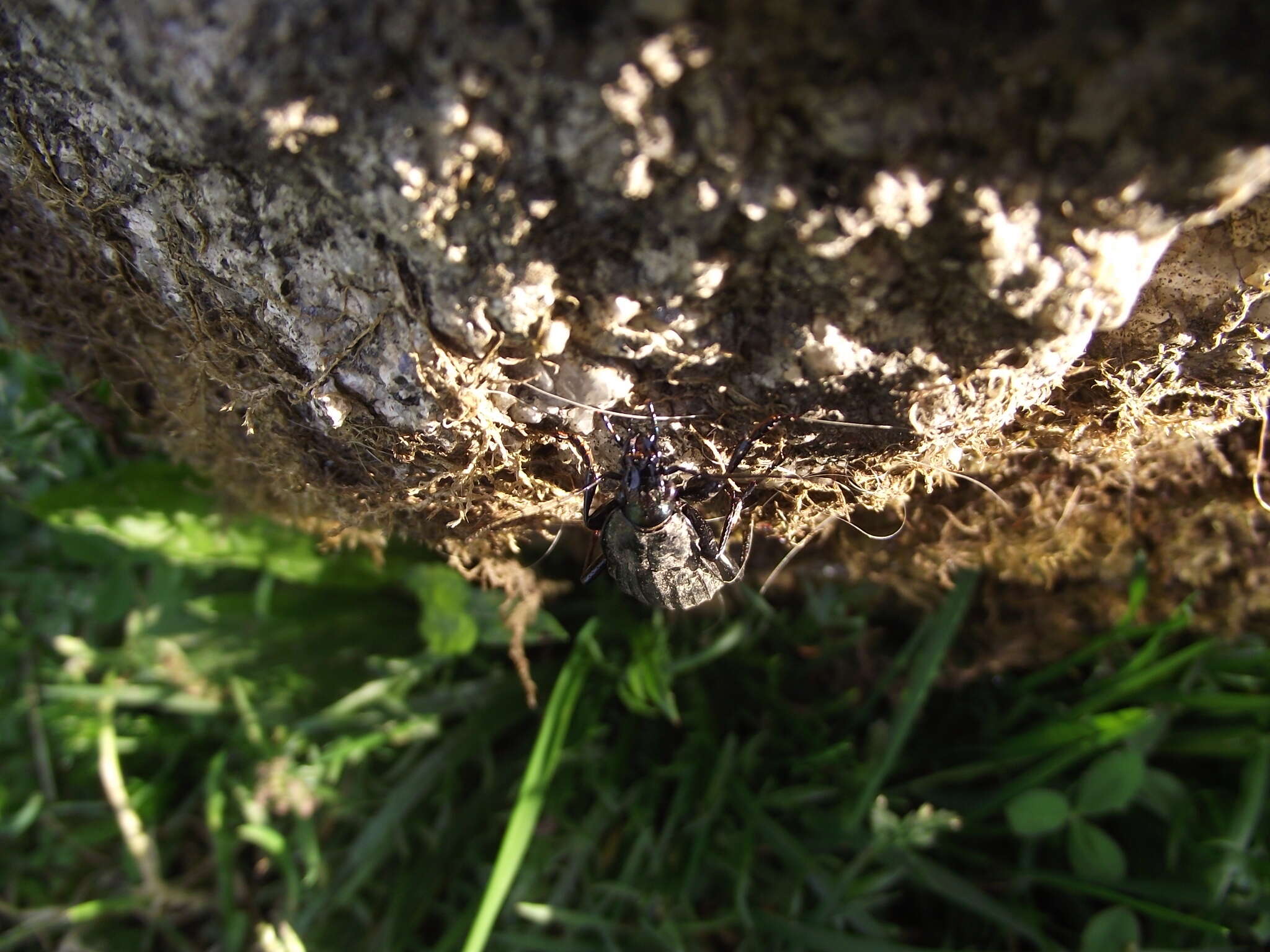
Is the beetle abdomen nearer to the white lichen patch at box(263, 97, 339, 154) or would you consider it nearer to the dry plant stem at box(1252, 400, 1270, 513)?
the white lichen patch at box(263, 97, 339, 154)

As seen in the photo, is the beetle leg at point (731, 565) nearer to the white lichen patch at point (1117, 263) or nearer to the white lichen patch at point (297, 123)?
the white lichen patch at point (1117, 263)

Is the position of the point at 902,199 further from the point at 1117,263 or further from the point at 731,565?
the point at 731,565

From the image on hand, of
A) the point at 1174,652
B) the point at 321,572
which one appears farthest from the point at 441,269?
the point at 1174,652

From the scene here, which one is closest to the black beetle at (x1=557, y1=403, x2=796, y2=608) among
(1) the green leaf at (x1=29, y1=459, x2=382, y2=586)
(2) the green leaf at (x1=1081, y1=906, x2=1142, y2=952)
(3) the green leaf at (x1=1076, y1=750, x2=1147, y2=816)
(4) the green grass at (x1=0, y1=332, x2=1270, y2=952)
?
(4) the green grass at (x1=0, y1=332, x2=1270, y2=952)

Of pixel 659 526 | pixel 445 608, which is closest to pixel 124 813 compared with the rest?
pixel 445 608

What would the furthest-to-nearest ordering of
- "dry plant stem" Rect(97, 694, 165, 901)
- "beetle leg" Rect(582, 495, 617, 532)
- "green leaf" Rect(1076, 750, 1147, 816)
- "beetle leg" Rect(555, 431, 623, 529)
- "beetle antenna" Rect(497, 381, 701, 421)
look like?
1. "dry plant stem" Rect(97, 694, 165, 901)
2. "green leaf" Rect(1076, 750, 1147, 816)
3. "beetle leg" Rect(582, 495, 617, 532)
4. "beetle leg" Rect(555, 431, 623, 529)
5. "beetle antenna" Rect(497, 381, 701, 421)
